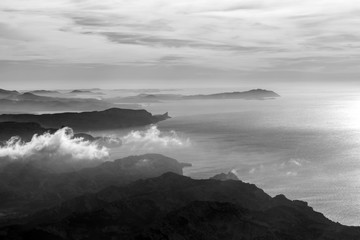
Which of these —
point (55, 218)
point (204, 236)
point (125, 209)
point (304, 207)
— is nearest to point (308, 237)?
point (304, 207)

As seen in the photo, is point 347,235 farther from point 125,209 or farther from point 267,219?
point 125,209

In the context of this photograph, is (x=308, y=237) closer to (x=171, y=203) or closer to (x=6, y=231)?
(x=171, y=203)

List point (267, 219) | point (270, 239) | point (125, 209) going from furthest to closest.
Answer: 1. point (125, 209)
2. point (267, 219)
3. point (270, 239)

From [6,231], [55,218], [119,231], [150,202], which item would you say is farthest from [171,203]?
[6,231]

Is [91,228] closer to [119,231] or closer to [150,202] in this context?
[119,231]

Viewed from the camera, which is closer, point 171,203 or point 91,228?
point 91,228

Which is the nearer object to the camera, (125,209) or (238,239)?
(238,239)

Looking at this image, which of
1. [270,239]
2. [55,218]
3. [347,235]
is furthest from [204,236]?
[55,218]

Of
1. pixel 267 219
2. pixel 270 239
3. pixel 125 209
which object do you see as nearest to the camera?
pixel 270 239
